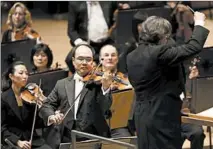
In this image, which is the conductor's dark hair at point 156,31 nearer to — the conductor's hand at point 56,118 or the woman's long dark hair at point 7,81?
the conductor's hand at point 56,118

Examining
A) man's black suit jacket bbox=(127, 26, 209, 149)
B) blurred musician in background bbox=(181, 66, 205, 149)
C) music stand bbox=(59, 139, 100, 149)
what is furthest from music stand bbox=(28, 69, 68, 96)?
man's black suit jacket bbox=(127, 26, 209, 149)

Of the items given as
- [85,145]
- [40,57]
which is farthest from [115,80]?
[40,57]

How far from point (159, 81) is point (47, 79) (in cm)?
148

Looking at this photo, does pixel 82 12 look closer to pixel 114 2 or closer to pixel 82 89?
pixel 114 2

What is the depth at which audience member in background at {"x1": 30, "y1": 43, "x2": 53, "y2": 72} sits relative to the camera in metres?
5.61

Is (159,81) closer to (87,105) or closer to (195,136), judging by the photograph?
(87,105)

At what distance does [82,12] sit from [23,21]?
0.60 m

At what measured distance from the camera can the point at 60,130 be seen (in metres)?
4.56

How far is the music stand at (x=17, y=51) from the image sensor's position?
5738 millimetres

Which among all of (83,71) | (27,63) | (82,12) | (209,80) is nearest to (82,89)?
(83,71)

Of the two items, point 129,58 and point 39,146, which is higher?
point 129,58

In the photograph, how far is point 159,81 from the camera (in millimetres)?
3549

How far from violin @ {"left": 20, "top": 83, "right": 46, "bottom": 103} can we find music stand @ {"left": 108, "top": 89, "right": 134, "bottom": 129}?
0.58 m

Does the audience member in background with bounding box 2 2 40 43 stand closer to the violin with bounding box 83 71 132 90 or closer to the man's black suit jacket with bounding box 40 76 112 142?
the violin with bounding box 83 71 132 90
